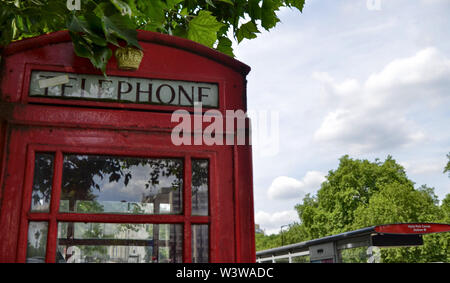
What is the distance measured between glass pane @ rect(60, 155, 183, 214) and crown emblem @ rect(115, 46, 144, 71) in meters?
0.47

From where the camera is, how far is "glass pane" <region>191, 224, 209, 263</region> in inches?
84.7

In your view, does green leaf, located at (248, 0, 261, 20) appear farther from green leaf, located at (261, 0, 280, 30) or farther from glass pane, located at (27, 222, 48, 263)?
glass pane, located at (27, 222, 48, 263)

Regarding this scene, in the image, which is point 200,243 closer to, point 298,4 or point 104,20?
point 104,20

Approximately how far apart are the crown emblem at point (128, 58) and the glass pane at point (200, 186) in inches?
22.8

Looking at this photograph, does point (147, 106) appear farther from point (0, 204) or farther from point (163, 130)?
point (0, 204)

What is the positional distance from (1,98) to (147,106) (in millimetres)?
682

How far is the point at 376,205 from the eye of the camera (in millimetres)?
27469

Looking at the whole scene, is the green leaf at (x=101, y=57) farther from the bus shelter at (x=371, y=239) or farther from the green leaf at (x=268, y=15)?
the bus shelter at (x=371, y=239)

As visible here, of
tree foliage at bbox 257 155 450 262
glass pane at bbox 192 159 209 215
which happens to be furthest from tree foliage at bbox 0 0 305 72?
tree foliage at bbox 257 155 450 262

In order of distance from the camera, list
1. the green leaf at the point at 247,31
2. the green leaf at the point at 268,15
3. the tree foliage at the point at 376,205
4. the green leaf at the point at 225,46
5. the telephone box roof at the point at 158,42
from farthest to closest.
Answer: the tree foliage at the point at 376,205
the green leaf at the point at 225,46
the green leaf at the point at 247,31
the green leaf at the point at 268,15
the telephone box roof at the point at 158,42

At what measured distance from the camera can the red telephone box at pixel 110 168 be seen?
6.77 ft

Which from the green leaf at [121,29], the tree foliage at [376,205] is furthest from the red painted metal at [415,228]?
the tree foliage at [376,205]
